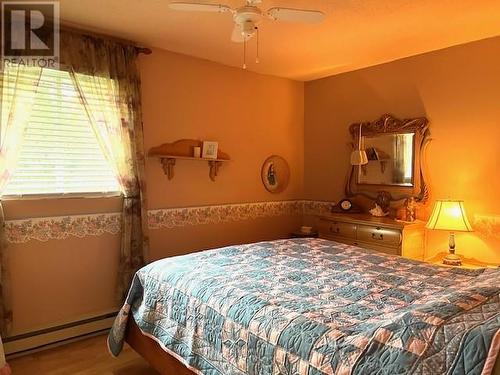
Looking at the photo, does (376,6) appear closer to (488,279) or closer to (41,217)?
(488,279)

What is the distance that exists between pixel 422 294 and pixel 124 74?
2.75 metres

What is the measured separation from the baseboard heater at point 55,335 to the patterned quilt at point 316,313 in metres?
0.76

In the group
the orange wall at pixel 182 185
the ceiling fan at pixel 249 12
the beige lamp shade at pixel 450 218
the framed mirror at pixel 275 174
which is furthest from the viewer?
the framed mirror at pixel 275 174

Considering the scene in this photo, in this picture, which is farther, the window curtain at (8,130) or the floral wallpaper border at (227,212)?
the floral wallpaper border at (227,212)

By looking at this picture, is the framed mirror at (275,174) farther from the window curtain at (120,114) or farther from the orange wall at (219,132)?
the window curtain at (120,114)

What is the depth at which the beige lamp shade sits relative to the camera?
302 centimetres

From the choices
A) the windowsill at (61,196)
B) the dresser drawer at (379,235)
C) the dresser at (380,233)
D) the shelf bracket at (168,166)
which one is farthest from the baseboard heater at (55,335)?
the dresser drawer at (379,235)

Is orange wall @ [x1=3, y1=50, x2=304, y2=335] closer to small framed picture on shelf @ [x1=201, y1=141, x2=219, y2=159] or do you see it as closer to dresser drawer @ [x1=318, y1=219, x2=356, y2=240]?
small framed picture on shelf @ [x1=201, y1=141, x2=219, y2=159]

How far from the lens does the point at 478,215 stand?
3209mm

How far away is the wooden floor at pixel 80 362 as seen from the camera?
99.5 inches

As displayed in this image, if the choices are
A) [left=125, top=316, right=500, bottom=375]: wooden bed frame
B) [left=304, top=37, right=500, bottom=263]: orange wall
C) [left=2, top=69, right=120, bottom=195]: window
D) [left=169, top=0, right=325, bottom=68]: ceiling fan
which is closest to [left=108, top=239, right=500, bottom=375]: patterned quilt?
[left=125, top=316, right=500, bottom=375]: wooden bed frame

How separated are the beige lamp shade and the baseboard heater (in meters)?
2.87

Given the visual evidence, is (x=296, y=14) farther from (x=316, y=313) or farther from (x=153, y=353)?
(x=153, y=353)

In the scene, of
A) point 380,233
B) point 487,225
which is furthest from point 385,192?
point 487,225
